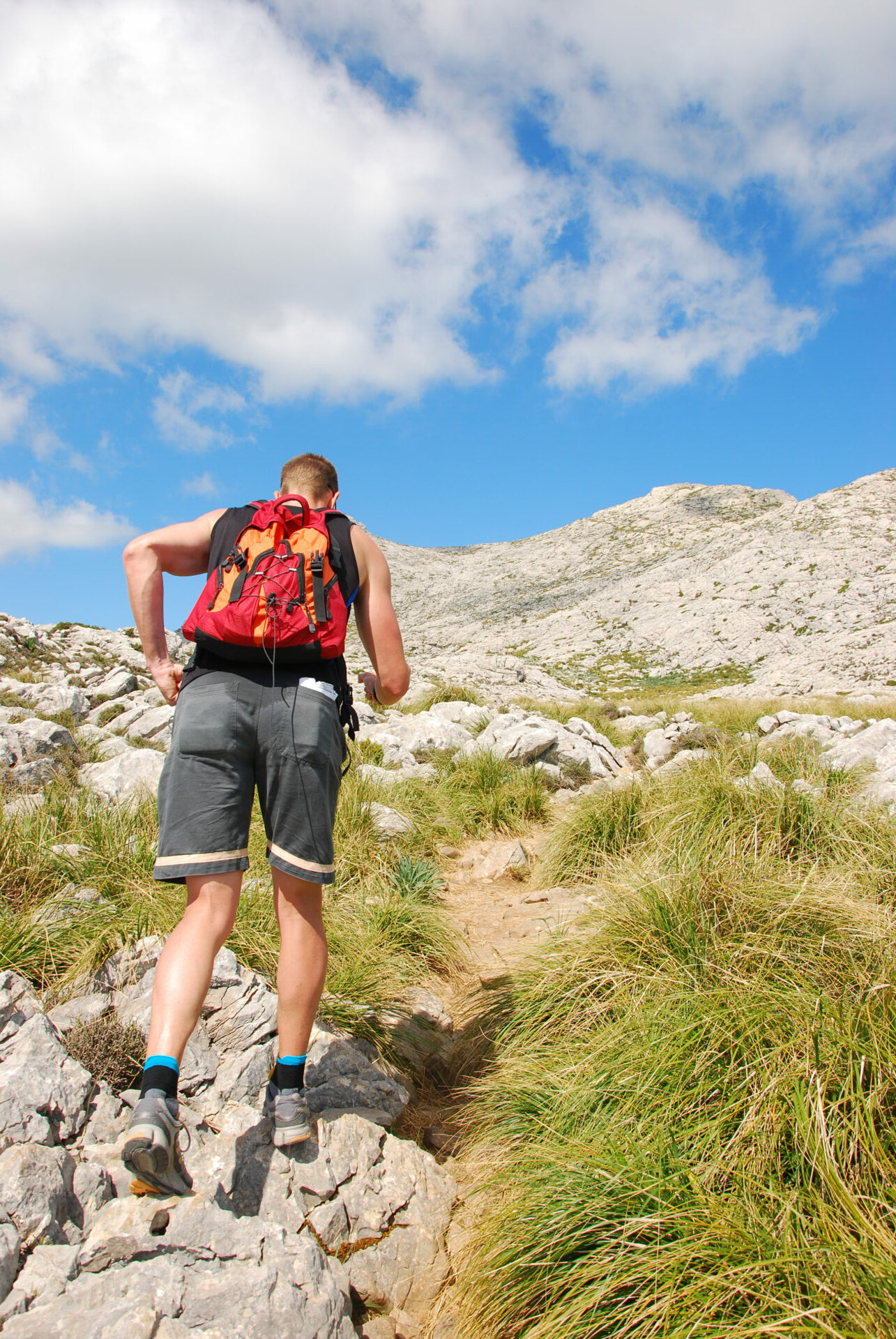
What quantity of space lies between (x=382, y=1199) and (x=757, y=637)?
60172 millimetres

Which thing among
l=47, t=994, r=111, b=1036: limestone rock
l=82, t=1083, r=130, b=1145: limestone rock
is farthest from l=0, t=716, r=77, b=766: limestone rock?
l=82, t=1083, r=130, b=1145: limestone rock

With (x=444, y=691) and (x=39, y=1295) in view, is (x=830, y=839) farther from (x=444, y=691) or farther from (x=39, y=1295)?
(x=444, y=691)

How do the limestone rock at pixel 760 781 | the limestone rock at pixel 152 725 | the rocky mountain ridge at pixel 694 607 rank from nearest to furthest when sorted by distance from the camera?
the limestone rock at pixel 760 781
the limestone rock at pixel 152 725
the rocky mountain ridge at pixel 694 607

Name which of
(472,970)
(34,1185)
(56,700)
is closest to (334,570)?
(34,1185)

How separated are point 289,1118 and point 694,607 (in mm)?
68336

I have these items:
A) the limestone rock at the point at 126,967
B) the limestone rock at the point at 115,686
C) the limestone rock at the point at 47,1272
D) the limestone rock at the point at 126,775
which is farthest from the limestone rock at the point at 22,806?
the limestone rock at the point at 115,686

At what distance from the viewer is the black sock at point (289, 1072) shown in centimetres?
252

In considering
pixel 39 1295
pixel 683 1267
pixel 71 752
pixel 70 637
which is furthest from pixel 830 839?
pixel 70 637

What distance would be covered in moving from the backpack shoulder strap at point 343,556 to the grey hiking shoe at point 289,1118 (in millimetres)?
1839

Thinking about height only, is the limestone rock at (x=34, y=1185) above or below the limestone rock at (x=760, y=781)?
below

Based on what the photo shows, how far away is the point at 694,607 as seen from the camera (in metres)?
65.8

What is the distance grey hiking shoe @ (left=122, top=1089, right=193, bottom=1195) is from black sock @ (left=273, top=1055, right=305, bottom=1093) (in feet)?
1.45

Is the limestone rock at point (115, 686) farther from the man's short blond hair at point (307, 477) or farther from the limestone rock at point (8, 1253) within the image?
the limestone rock at point (8, 1253)

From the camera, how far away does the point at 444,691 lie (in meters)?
15.4
